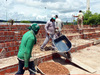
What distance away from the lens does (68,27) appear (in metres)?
9.01

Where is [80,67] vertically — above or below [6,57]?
below

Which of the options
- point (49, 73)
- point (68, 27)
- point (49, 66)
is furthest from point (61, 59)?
point (68, 27)

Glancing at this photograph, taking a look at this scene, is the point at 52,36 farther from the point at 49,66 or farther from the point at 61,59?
the point at 49,66

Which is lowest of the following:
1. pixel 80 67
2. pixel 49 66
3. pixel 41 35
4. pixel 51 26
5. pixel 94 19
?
pixel 80 67

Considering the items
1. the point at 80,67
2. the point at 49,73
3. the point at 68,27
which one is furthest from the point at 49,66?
the point at 68,27

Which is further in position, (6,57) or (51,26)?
(51,26)

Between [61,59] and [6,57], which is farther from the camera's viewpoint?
[61,59]

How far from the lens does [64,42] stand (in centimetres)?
445

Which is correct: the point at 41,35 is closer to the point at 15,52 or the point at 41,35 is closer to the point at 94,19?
the point at 15,52

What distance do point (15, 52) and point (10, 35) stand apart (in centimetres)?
81

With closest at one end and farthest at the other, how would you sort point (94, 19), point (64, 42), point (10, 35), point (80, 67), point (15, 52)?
1. point (80, 67)
2. point (15, 52)
3. point (10, 35)
4. point (64, 42)
5. point (94, 19)

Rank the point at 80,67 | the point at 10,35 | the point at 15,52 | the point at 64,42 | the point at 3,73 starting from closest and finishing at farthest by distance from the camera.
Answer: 1. the point at 3,73
2. the point at 80,67
3. the point at 15,52
4. the point at 10,35
5. the point at 64,42

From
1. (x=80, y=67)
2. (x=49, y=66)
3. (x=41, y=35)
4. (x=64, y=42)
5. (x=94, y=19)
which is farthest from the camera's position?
(x=94, y=19)

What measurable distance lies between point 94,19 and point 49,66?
53.0 ft
